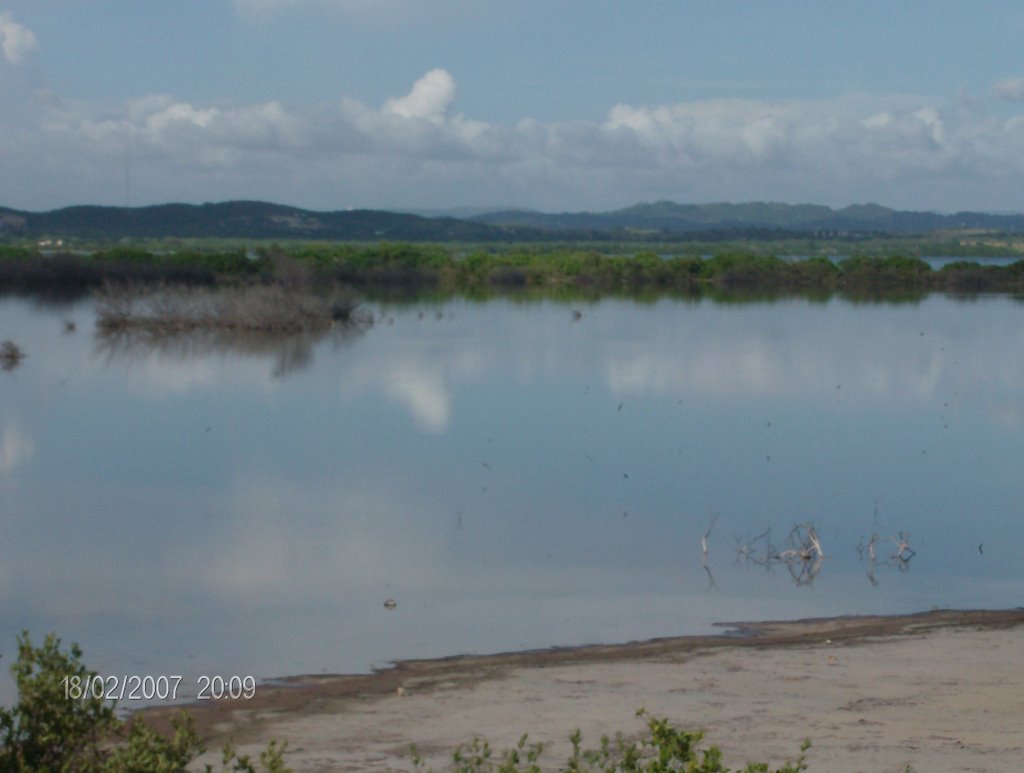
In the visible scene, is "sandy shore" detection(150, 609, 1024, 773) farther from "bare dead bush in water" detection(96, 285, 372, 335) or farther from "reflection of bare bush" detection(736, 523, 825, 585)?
"bare dead bush in water" detection(96, 285, 372, 335)

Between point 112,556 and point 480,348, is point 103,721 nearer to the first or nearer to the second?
point 112,556

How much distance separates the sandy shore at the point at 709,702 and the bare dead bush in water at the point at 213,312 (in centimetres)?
2210

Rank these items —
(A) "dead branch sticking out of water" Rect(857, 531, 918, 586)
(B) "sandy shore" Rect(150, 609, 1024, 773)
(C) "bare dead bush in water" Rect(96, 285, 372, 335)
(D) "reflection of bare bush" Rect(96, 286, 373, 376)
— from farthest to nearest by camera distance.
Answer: (C) "bare dead bush in water" Rect(96, 285, 372, 335) < (D) "reflection of bare bush" Rect(96, 286, 373, 376) < (A) "dead branch sticking out of water" Rect(857, 531, 918, 586) < (B) "sandy shore" Rect(150, 609, 1024, 773)

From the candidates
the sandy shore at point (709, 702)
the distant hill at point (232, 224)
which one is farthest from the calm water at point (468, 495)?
the distant hill at point (232, 224)

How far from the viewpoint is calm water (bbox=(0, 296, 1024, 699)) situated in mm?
8531

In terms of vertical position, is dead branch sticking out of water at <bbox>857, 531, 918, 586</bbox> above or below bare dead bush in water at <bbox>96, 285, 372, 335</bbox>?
below

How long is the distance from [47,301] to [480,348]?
1837 cm

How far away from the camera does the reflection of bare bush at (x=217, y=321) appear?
90.0 ft

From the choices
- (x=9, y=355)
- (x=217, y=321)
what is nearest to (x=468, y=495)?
(x=9, y=355)

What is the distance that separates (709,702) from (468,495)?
6.09 m

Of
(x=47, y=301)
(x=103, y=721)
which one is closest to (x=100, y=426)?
(x=103, y=721)

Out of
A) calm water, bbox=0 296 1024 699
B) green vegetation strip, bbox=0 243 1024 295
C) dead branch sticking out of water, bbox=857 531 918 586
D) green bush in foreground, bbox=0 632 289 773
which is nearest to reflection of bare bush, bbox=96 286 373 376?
calm water, bbox=0 296 1024 699
